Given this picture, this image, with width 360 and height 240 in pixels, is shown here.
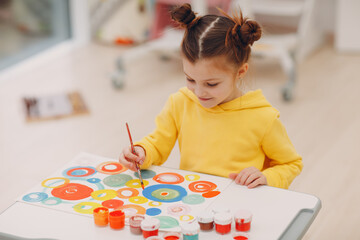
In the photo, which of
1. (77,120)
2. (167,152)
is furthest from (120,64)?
(167,152)

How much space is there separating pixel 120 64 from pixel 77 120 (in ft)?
1.74

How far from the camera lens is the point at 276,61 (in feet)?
11.8

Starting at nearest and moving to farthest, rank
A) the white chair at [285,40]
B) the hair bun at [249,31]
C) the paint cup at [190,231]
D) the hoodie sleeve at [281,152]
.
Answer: the paint cup at [190,231] → the hair bun at [249,31] → the hoodie sleeve at [281,152] → the white chair at [285,40]

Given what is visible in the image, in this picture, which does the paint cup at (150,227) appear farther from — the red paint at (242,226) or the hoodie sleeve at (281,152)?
the hoodie sleeve at (281,152)

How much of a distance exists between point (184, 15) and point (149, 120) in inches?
61.7

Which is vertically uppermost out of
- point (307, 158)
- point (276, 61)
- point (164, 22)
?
point (164, 22)

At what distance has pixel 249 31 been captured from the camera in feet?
3.88

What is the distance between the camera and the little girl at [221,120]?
1.22m

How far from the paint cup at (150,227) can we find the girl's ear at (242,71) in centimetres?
44

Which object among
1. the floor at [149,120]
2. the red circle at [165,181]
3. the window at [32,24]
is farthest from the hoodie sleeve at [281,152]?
the window at [32,24]

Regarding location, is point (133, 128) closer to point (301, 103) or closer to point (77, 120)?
point (77, 120)

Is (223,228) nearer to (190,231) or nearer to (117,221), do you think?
(190,231)

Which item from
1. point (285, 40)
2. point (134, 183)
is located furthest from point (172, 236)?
point (285, 40)

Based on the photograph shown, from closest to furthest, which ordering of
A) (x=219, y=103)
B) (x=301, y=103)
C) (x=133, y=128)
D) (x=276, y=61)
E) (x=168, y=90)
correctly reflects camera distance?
(x=219, y=103) → (x=133, y=128) → (x=301, y=103) → (x=168, y=90) → (x=276, y=61)
